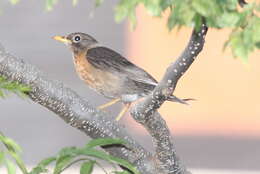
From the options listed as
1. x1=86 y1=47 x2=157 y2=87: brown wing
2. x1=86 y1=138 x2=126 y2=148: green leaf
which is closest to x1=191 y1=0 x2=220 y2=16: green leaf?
x1=86 y1=138 x2=126 y2=148: green leaf

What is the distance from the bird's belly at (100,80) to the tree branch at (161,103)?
96 cm

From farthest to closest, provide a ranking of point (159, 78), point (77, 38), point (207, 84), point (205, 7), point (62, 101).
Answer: point (207, 84)
point (159, 78)
point (77, 38)
point (62, 101)
point (205, 7)

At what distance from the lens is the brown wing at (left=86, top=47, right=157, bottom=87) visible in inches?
115

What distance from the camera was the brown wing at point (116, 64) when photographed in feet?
9.57

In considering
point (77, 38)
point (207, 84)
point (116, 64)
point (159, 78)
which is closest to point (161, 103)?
point (116, 64)

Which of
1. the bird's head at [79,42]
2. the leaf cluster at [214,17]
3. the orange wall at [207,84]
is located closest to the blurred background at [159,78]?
the orange wall at [207,84]

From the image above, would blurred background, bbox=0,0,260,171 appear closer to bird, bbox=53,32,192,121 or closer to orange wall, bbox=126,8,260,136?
orange wall, bbox=126,8,260,136

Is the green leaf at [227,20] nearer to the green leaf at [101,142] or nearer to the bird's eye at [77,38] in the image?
the green leaf at [101,142]

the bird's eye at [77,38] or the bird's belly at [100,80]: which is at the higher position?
the bird's eye at [77,38]

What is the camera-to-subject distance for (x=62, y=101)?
2.04 metres

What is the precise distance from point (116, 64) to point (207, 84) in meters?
4.21

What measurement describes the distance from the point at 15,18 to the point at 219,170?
7.78ft

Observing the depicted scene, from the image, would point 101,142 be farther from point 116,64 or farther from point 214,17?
point 116,64

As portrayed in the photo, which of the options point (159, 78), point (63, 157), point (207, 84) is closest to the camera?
point (63, 157)
